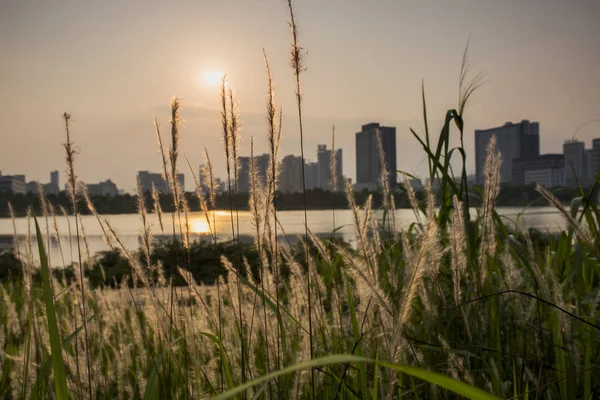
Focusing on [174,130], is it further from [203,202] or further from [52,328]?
[52,328]

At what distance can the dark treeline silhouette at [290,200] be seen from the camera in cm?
195

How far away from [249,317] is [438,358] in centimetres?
99

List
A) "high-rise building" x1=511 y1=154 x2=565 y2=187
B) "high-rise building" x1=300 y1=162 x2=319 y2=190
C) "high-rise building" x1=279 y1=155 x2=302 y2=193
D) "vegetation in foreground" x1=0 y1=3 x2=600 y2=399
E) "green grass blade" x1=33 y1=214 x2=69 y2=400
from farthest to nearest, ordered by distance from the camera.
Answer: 1. "high-rise building" x1=511 y1=154 x2=565 y2=187
2. "high-rise building" x1=300 y1=162 x2=319 y2=190
3. "high-rise building" x1=279 y1=155 x2=302 y2=193
4. "vegetation in foreground" x1=0 y1=3 x2=600 y2=399
5. "green grass blade" x1=33 y1=214 x2=69 y2=400

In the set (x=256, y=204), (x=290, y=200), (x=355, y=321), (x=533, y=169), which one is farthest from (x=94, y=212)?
(x=533, y=169)

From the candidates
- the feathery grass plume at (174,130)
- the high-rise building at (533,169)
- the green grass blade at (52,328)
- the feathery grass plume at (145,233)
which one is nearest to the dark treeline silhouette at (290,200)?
the feathery grass plume at (145,233)

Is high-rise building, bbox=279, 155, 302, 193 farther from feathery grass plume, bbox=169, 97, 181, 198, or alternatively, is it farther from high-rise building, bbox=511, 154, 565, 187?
high-rise building, bbox=511, 154, 565, 187

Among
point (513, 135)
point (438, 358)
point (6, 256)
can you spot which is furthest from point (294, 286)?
point (513, 135)

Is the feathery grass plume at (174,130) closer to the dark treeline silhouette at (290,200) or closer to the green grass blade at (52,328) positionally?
the dark treeline silhouette at (290,200)

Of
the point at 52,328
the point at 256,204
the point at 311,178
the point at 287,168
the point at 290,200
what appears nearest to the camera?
the point at 52,328

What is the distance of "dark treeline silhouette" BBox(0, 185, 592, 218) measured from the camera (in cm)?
195

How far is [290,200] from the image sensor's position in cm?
2347

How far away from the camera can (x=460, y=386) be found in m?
0.59

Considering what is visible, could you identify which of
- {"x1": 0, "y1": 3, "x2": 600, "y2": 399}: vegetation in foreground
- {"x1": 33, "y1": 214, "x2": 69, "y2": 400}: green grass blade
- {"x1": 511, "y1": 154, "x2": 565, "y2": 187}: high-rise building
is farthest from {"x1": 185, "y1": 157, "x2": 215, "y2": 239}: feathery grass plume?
{"x1": 511, "y1": 154, "x2": 565, "y2": 187}: high-rise building

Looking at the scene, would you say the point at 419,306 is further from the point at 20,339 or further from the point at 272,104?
the point at 20,339
